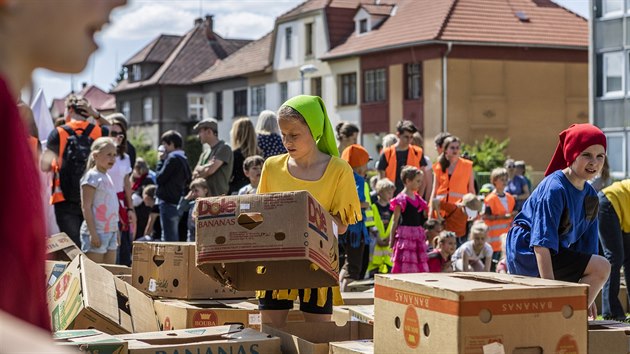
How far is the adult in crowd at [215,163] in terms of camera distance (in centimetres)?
1105

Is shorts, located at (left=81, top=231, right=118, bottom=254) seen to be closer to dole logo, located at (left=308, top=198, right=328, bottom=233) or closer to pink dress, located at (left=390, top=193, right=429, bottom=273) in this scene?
pink dress, located at (left=390, top=193, right=429, bottom=273)

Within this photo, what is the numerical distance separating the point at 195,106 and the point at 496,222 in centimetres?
5222

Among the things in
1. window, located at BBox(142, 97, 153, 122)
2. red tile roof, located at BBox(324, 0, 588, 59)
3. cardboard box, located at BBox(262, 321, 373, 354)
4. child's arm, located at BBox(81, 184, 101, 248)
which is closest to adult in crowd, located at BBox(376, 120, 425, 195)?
child's arm, located at BBox(81, 184, 101, 248)

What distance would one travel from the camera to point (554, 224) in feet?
20.5

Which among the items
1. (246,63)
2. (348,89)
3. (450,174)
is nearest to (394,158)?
(450,174)

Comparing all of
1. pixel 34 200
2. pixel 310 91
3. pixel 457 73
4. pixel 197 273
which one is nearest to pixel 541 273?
pixel 197 273

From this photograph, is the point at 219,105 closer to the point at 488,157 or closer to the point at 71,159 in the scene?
the point at 488,157

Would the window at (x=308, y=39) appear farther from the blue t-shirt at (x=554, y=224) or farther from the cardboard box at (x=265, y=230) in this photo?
the cardboard box at (x=265, y=230)

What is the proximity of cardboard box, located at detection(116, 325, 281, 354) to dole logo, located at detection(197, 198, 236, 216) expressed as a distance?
570 mm

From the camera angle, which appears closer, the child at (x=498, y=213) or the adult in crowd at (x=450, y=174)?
the adult in crowd at (x=450, y=174)

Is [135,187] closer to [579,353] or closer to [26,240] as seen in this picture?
[579,353]

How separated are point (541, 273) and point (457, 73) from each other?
36977mm

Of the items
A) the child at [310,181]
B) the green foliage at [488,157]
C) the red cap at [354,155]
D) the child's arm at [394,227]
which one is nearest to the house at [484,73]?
the green foliage at [488,157]

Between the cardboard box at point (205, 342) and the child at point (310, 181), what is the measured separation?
71 cm
